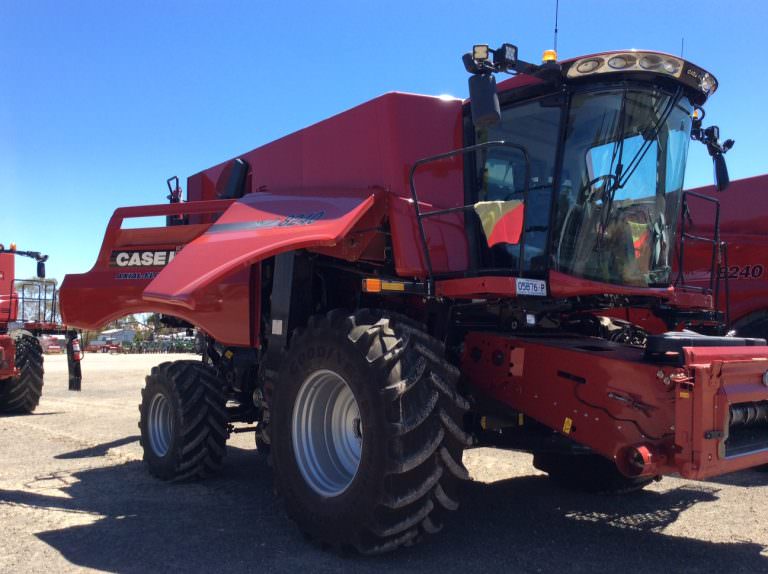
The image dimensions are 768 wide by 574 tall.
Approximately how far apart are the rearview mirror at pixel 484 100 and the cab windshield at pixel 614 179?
0.81m

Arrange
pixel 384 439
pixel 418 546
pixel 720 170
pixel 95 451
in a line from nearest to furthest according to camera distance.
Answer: pixel 384 439
pixel 418 546
pixel 720 170
pixel 95 451

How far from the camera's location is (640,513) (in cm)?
502

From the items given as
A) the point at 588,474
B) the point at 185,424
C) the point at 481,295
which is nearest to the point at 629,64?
the point at 481,295

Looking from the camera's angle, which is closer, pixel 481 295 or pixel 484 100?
pixel 484 100

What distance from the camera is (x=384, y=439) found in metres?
3.78

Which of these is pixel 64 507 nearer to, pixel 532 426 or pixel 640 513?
pixel 532 426

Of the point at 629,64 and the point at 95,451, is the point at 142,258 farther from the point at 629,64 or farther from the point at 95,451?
the point at 629,64

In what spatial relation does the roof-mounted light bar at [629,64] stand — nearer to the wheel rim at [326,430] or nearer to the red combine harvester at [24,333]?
the wheel rim at [326,430]

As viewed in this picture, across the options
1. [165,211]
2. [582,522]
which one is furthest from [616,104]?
[165,211]

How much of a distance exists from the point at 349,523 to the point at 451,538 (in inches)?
30.3

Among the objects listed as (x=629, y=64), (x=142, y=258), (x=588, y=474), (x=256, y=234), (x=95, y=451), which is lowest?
(x=95, y=451)

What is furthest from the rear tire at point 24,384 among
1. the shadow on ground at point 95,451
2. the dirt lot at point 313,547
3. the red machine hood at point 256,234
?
the red machine hood at point 256,234

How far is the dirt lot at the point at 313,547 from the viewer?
152 inches

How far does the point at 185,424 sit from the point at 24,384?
6710 mm
